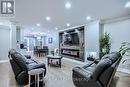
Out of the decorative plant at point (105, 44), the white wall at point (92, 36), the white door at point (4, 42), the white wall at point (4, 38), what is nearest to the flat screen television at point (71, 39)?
the white wall at point (92, 36)

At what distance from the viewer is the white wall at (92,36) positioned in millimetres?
6373

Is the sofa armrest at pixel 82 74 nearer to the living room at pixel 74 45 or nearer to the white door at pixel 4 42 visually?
the living room at pixel 74 45

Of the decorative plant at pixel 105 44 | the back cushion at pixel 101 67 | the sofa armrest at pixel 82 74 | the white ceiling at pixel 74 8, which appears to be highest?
the white ceiling at pixel 74 8

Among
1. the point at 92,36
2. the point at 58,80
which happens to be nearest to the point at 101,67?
the point at 58,80

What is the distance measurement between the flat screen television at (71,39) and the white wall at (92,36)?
1.17 metres

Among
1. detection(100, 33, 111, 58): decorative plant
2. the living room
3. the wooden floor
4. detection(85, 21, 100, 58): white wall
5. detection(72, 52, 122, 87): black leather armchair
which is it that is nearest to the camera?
detection(72, 52, 122, 87): black leather armchair

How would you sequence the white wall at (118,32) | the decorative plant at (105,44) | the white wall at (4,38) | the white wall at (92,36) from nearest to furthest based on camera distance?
the white wall at (118,32)
the decorative plant at (105,44)
the white wall at (92,36)
the white wall at (4,38)

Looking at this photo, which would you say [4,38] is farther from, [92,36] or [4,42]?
[92,36]

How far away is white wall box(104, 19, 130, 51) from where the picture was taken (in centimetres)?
539

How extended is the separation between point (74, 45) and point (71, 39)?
23.3 inches

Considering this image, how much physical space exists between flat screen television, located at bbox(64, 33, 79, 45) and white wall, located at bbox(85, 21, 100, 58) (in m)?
1.17

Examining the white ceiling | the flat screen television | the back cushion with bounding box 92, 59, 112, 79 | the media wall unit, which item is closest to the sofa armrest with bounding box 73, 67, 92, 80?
the back cushion with bounding box 92, 59, 112, 79

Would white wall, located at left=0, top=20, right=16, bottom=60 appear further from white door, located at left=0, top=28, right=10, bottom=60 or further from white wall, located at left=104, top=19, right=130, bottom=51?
white wall, located at left=104, top=19, right=130, bottom=51

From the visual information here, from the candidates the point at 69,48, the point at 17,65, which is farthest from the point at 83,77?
the point at 69,48
